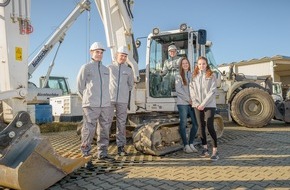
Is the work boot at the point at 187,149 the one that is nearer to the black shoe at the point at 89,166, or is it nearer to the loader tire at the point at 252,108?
the black shoe at the point at 89,166

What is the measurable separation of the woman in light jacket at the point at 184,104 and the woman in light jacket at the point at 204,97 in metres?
0.36

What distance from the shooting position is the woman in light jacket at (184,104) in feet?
19.7

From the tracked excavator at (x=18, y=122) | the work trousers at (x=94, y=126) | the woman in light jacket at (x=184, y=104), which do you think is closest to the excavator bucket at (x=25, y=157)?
the tracked excavator at (x=18, y=122)

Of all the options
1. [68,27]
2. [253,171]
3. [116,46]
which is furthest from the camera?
[68,27]

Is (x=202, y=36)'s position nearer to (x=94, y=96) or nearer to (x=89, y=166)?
(x=94, y=96)

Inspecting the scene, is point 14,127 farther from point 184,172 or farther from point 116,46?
point 116,46

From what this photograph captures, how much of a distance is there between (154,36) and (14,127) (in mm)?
5121

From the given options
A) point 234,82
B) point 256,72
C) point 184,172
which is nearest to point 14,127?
point 184,172

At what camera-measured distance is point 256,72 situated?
27562 mm

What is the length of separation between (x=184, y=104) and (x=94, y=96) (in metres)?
1.88

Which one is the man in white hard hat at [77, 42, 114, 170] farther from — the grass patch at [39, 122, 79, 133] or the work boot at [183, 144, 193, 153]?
the grass patch at [39, 122, 79, 133]

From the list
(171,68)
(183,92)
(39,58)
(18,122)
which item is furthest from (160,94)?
(39,58)

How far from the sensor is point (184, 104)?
5.98 m

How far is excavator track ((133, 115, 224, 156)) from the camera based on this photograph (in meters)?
5.64
